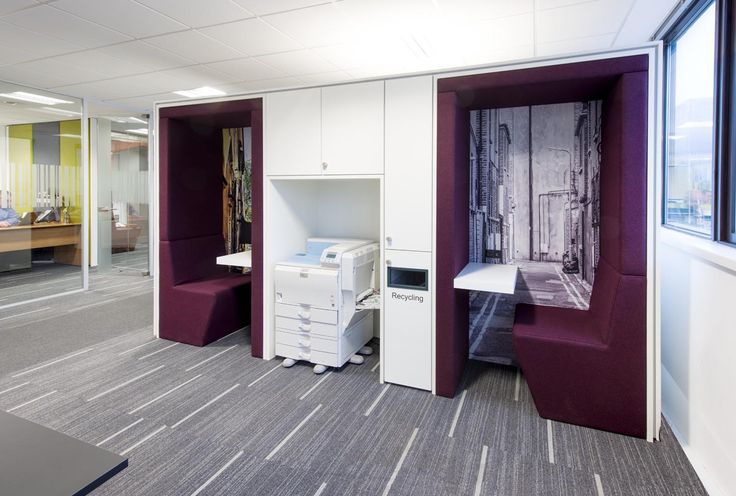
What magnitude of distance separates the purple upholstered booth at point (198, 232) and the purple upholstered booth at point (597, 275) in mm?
1302

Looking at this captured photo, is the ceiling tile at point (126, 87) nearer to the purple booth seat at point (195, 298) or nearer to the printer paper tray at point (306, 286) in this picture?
the purple booth seat at point (195, 298)

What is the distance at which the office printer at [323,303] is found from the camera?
2.71 meters

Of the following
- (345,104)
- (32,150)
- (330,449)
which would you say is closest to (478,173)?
(345,104)

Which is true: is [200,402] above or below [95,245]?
below

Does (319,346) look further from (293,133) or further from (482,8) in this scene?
(482,8)

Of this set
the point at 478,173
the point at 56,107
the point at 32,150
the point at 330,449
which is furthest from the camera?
the point at 56,107

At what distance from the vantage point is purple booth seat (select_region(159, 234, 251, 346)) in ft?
10.5

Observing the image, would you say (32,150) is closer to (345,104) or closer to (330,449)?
(345,104)

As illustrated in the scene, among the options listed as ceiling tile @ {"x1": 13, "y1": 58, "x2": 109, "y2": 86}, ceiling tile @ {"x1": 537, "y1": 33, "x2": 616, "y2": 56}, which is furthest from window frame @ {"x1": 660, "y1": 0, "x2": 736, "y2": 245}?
ceiling tile @ {"x1": 13, "y1": 58, "x2": 109, "y2": 86}

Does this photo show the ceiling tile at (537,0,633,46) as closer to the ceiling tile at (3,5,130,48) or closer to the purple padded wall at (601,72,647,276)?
the purple padded wall at (601,72,647,276)

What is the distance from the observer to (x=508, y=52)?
3.71 m

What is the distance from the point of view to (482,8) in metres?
2.86

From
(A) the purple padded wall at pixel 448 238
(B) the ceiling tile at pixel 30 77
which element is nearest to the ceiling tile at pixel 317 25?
(A) the purple padded wall at pixel 448 238

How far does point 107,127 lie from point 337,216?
458 centimetres
